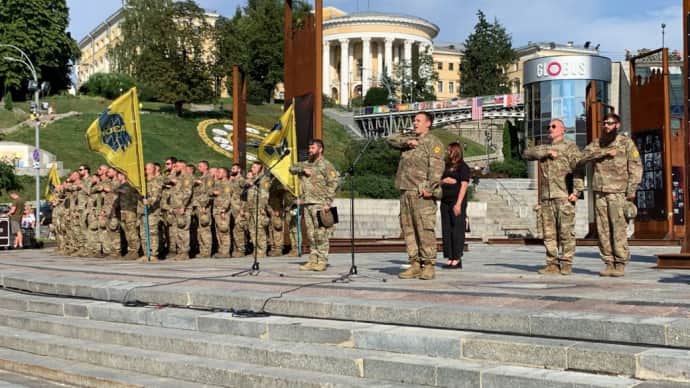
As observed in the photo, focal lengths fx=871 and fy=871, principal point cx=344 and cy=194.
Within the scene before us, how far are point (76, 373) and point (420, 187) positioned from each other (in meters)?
4.57

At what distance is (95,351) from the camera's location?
8828mm

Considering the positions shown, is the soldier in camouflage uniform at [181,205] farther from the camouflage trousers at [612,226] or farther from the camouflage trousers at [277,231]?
the camouflage trousers at [612,226]

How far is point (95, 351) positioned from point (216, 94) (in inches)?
2715

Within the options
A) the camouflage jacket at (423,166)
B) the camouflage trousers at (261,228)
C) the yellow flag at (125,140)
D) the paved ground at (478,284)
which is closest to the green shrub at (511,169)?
the camouflage trousers at (261,228)

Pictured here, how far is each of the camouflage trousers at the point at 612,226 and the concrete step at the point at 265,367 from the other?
5.07 m

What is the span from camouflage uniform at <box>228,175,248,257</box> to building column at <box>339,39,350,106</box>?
10452cm

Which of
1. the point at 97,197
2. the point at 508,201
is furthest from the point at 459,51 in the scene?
the point at 97,197

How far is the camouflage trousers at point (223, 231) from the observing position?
1864 cm

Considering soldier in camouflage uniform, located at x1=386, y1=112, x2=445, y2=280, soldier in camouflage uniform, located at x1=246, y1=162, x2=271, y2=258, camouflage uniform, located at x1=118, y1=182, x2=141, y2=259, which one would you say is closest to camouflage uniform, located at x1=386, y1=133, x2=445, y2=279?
soldier in camouflage uniform, located at x1=386, y1=112, x2=445, y2=280

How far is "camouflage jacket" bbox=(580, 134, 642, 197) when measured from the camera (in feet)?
36.6

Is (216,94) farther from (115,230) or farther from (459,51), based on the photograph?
(459,51)

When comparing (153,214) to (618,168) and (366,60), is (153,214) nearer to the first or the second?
(618,168)

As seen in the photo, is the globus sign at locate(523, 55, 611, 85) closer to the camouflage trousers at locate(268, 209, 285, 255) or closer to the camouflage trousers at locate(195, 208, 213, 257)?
the camouflage trousers at locate(268, 209, 285, 255)

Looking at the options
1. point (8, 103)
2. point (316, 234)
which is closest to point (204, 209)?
point (316, 234)
